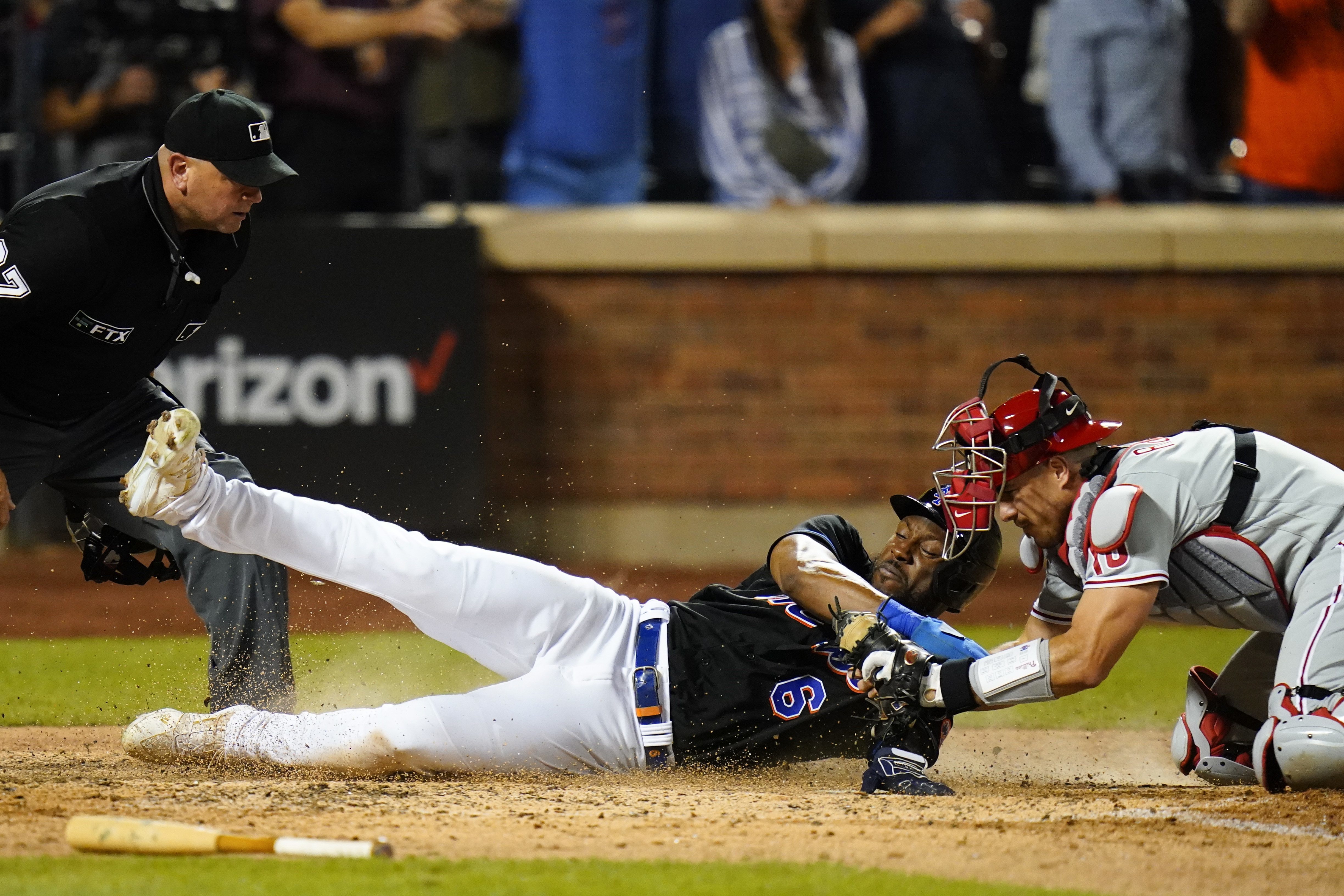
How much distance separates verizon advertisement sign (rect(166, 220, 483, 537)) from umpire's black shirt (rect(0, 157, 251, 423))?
466 cm

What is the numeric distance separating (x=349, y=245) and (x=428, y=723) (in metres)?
6.16

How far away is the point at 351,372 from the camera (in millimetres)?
9867

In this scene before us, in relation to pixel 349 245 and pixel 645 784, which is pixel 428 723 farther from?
pixel 349 245

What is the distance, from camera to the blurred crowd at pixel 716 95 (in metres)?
9.74

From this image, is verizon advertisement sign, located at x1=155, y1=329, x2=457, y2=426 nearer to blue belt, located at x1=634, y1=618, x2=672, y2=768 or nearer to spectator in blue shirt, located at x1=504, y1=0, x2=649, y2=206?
spectator in blue shirt, located at x1=504, y1=0, x2=649, y2=206

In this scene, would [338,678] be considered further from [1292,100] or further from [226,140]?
[1292,100]

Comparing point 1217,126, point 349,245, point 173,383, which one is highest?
point 1217,126

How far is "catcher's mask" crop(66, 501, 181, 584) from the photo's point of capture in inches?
209

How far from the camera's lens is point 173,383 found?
9.68m

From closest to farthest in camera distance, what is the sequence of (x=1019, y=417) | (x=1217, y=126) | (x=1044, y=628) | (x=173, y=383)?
(x=1019, y=417), (x=1044, y=628), (x=173, y=383), (x=1217, y=126)

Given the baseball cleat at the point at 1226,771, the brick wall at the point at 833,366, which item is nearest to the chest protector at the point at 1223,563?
the baseball cleat at the point at 1226,771

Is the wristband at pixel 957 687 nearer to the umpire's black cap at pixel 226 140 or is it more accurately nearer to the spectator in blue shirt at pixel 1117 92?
the umpire's black cap at pixel 226 140

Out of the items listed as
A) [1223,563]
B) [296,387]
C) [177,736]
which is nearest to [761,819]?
[1223,563]

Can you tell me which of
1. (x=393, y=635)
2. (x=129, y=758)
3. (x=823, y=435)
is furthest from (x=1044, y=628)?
(x=823, y=435)
